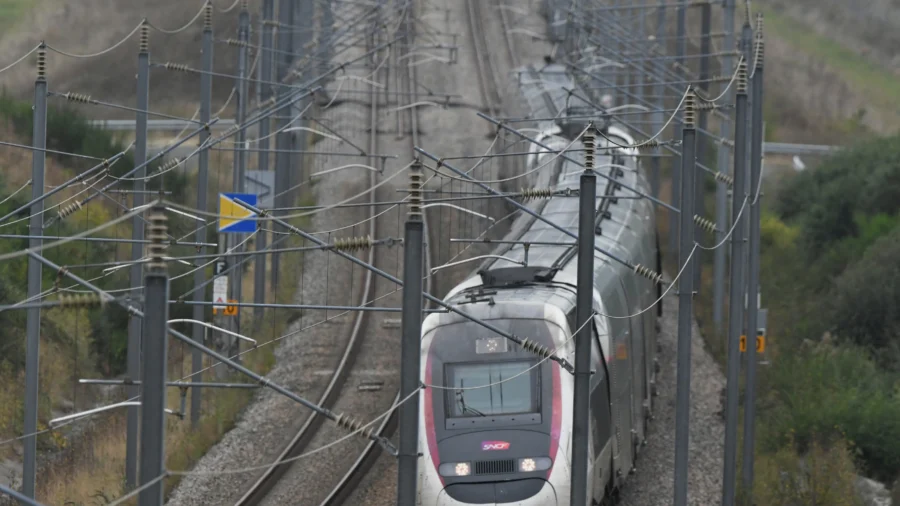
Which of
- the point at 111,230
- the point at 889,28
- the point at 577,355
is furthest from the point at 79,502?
the point at 889,28

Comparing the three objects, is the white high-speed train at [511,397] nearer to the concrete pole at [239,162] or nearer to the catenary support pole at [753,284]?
the catenary support pole at [753,284]

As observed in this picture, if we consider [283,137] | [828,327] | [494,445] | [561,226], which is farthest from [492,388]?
[828,327]

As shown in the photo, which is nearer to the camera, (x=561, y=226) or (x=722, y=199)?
(x=561, y=226)

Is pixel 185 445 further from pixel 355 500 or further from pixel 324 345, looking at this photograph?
pixel 324 345

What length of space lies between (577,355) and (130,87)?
4454cm

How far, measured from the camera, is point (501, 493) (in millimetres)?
15109

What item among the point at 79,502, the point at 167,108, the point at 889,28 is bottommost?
the point at 79,502

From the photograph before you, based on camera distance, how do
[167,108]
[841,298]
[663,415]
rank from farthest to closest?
[167,108], [841,298], [663,415]

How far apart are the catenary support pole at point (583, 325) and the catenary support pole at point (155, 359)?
5393 millimetres

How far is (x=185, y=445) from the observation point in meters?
21.8

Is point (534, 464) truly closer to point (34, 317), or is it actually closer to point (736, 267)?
point (736, 267)

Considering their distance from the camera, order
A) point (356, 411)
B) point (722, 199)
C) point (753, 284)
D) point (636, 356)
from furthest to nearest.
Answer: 1. point (722, 199)
2. point (356, 411)
3. point (753, 284)
4. point (636, 356)

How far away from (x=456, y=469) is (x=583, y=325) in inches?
97.5

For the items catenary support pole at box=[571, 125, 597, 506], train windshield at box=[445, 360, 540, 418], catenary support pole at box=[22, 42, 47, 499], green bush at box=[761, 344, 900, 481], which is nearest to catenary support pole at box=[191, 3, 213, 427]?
catenary support pole at box=[22, 42, 47, 499]
